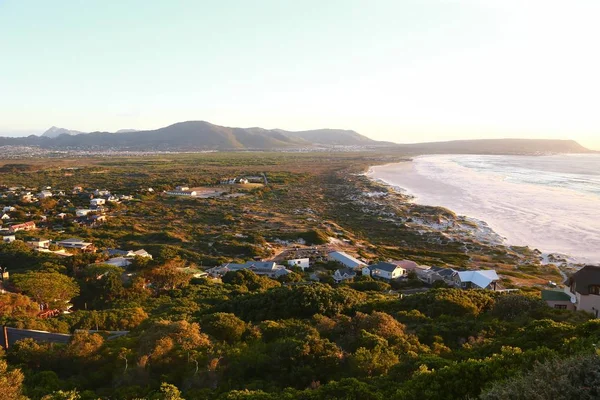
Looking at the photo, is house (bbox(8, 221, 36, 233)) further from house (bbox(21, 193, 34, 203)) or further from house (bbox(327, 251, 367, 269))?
house (bbox(327, 251, 367, 269))

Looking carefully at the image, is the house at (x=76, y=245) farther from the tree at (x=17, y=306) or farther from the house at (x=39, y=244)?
the tree at (x=17, y=306)

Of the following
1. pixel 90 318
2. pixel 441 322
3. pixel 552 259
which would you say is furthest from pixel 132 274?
pixel 552 259

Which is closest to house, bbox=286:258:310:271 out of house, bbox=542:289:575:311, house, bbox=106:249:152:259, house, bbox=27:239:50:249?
house, bbox=106:249:152:259

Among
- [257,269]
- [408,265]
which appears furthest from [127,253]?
[408,265]

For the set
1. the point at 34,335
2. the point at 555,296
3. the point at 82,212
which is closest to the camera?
the point at 34,335

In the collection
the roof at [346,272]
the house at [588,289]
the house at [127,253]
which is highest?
the house at [588,289]

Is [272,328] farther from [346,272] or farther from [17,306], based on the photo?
[346,272]

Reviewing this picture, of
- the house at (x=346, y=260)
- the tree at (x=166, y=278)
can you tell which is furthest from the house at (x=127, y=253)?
the house at (x=346, y=260)
